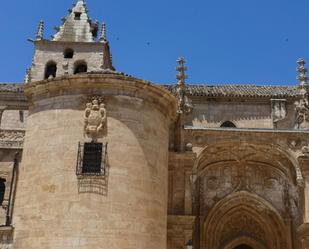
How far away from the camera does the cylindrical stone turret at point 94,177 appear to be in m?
11.3

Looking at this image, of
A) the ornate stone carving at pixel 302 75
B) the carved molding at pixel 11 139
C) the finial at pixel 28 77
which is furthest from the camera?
the finial at pixel 28 77

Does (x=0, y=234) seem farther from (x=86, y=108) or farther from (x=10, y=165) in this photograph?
(x=10, y=165)

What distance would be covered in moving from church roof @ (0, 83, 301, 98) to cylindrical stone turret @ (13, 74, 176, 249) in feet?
46.7

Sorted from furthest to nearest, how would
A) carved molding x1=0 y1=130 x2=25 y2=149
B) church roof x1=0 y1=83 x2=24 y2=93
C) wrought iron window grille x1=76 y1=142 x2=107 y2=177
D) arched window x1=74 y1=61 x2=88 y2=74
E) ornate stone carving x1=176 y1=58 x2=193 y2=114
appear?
arched window x1=74 y1=61 x2=88 y2=74 → church roof x1=0 y1=83 x2=24 y2=93 → carved molding x1=0 y1=130 x2=25 y2=149 → ornate stone carving x1=176 y1=58 x2=193 y2=114 → wrought iron window grille x1=76 y1=142 x2=107 y2=177

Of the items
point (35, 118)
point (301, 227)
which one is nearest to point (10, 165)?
point (35, 118)

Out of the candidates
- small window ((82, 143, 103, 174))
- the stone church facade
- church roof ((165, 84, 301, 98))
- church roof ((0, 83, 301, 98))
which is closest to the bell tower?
church roof ((0, 83, 301, 98))

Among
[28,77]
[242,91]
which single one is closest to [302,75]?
[242,91]

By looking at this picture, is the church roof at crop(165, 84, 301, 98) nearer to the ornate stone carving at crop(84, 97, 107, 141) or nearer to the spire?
the spire

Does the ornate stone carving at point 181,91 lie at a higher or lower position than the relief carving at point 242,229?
higher

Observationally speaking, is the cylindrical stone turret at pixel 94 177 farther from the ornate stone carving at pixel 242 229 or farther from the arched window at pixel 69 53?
the arched window at pixel 69 53

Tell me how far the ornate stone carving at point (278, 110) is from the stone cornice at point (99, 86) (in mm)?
15255

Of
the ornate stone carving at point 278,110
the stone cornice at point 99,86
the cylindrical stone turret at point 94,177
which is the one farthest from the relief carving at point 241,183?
the ornate stone carving at point 278,110


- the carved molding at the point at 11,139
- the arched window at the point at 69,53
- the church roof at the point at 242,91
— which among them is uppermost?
the arched window at the point at 69,53

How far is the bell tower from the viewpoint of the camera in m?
33.7
